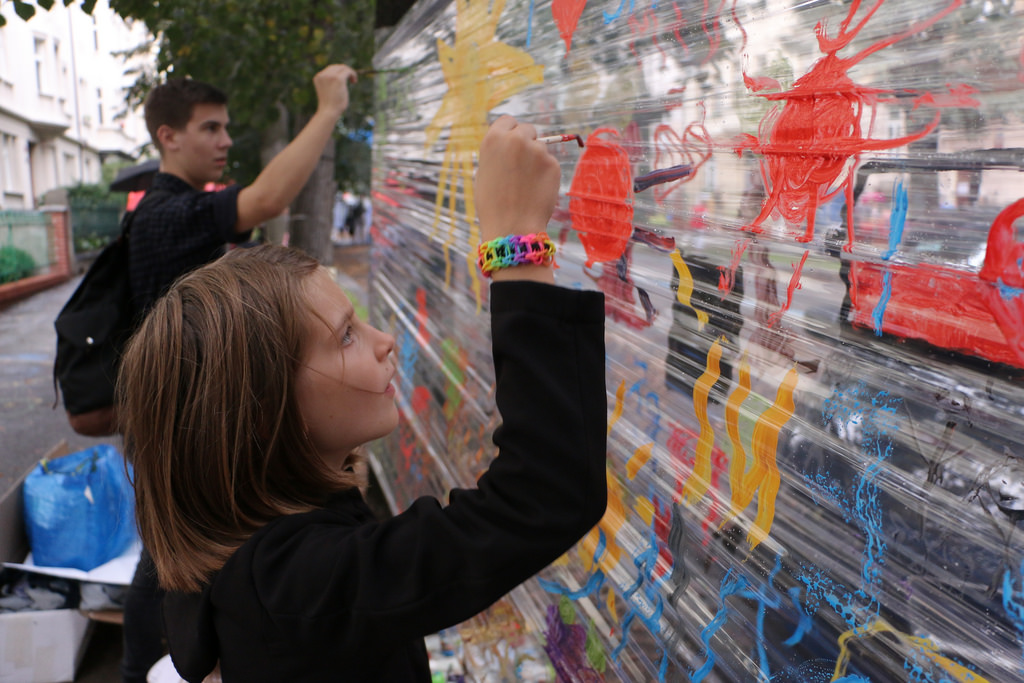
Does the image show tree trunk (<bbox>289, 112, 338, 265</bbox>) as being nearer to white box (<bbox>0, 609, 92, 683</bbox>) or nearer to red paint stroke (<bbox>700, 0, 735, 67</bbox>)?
white box (<bbox>0, 609, 92, 683</bbox>)

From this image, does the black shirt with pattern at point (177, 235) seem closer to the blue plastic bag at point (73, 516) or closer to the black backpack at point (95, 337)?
the black backpack at point (95, 337)

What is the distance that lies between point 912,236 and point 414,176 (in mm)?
2413

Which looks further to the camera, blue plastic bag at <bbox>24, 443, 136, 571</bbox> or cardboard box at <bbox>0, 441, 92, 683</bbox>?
blue plastic bag at <bbox>24, 443, 136, 571</bbox>

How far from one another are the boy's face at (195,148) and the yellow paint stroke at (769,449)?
2.20m

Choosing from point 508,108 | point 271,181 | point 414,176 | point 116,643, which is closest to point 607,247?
point 508,108

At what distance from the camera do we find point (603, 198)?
139 cm

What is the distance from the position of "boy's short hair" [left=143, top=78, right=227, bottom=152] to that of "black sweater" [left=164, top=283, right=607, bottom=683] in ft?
6.76

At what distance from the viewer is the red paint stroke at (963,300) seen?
68 centimetres

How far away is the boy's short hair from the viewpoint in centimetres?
259

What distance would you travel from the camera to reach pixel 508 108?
187 cm

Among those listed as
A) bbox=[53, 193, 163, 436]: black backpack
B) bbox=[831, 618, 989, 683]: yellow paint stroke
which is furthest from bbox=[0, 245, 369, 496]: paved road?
bbox=[831, 618, 989, 683]: yellow paint stroke

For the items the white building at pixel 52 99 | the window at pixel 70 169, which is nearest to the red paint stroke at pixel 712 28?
the white building at pixel 52 99

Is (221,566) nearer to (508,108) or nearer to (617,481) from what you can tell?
(617,481)

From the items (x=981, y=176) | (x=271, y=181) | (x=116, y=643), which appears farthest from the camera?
(x=116, y=643)
